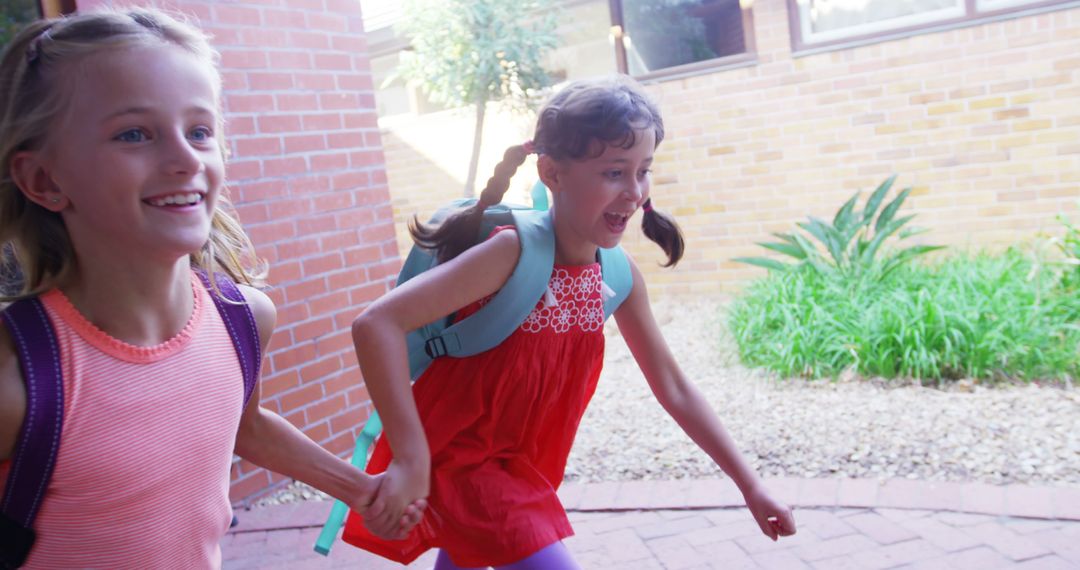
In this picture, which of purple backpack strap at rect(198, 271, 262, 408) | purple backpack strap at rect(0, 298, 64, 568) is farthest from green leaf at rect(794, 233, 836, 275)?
purple backpack strap at rect(0, 298, 64, 568)

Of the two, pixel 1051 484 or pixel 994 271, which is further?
pixel 994 271

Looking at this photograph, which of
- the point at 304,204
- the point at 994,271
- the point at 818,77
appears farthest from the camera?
the point at 818,77

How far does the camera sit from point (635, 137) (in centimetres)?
211

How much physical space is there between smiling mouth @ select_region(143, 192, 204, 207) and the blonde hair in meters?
0.17

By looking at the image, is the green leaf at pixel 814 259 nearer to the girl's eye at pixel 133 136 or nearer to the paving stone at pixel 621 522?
the paving stone at pixel 621 522

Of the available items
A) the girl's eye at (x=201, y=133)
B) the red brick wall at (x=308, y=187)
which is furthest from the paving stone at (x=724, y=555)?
the girl's eye at (x=201, y=133)

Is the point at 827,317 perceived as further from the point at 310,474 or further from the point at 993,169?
the point at 310,474

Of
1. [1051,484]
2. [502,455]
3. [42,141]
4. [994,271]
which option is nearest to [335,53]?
[502,455]

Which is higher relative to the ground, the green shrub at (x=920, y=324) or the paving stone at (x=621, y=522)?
the green shrub at (x=920, y=324)

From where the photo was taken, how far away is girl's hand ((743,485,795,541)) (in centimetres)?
224

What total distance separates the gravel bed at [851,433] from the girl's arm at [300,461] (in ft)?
7.41

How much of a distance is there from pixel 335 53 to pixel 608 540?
2573 mm

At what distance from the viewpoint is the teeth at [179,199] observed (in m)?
1.48

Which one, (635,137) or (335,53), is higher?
(335,53)
